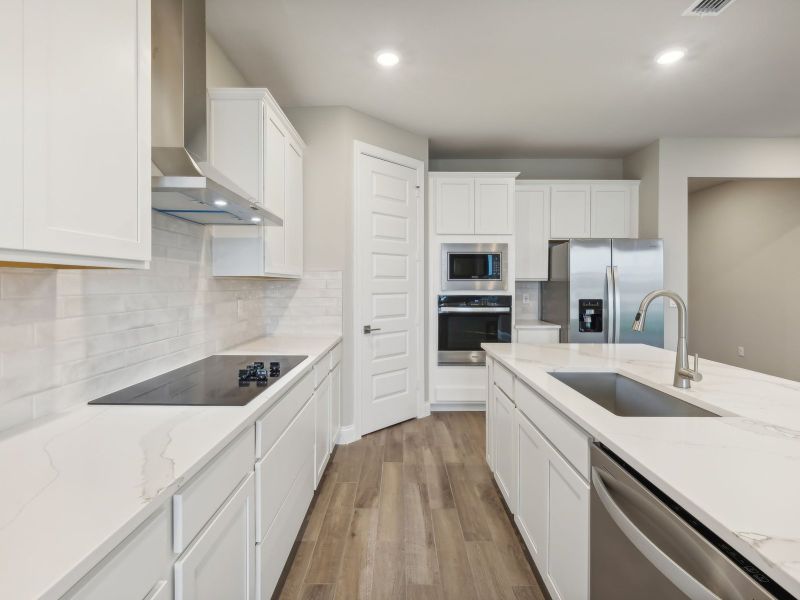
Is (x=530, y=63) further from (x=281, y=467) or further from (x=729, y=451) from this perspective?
(x=281, y=467)

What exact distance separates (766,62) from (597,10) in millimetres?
1519

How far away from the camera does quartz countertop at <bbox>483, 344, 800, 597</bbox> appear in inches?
25.1

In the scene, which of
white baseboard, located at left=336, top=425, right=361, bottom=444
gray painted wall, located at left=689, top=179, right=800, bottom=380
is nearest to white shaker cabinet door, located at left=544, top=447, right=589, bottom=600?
white baseboard, located at left=336, top=425, right=361, bottom=444

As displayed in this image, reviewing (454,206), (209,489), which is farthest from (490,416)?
(454,206)

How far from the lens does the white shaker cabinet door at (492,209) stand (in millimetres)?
4254

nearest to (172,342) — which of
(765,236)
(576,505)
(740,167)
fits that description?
(576,505)

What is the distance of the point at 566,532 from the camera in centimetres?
139

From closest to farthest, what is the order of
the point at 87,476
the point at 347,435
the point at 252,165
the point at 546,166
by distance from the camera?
1. the point at 87,476
2. the point at 252,165
3. the point at 347,435
4. the point at 546,166

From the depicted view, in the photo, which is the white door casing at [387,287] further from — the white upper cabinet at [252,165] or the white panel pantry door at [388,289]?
the white upper cabinet at [252,165]

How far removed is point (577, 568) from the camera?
1302mm

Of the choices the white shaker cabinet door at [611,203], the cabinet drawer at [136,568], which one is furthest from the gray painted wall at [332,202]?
the white shaker cabinet door at [611,203]

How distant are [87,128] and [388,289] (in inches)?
111

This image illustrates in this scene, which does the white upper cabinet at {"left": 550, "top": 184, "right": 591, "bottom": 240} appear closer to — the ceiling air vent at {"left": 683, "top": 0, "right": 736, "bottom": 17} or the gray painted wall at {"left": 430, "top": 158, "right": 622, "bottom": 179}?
the gray painted wall at {"left": 430, "top": 158, "right": 622, "bottom": 179}

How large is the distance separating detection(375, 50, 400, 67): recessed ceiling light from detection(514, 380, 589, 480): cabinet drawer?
2186mm
